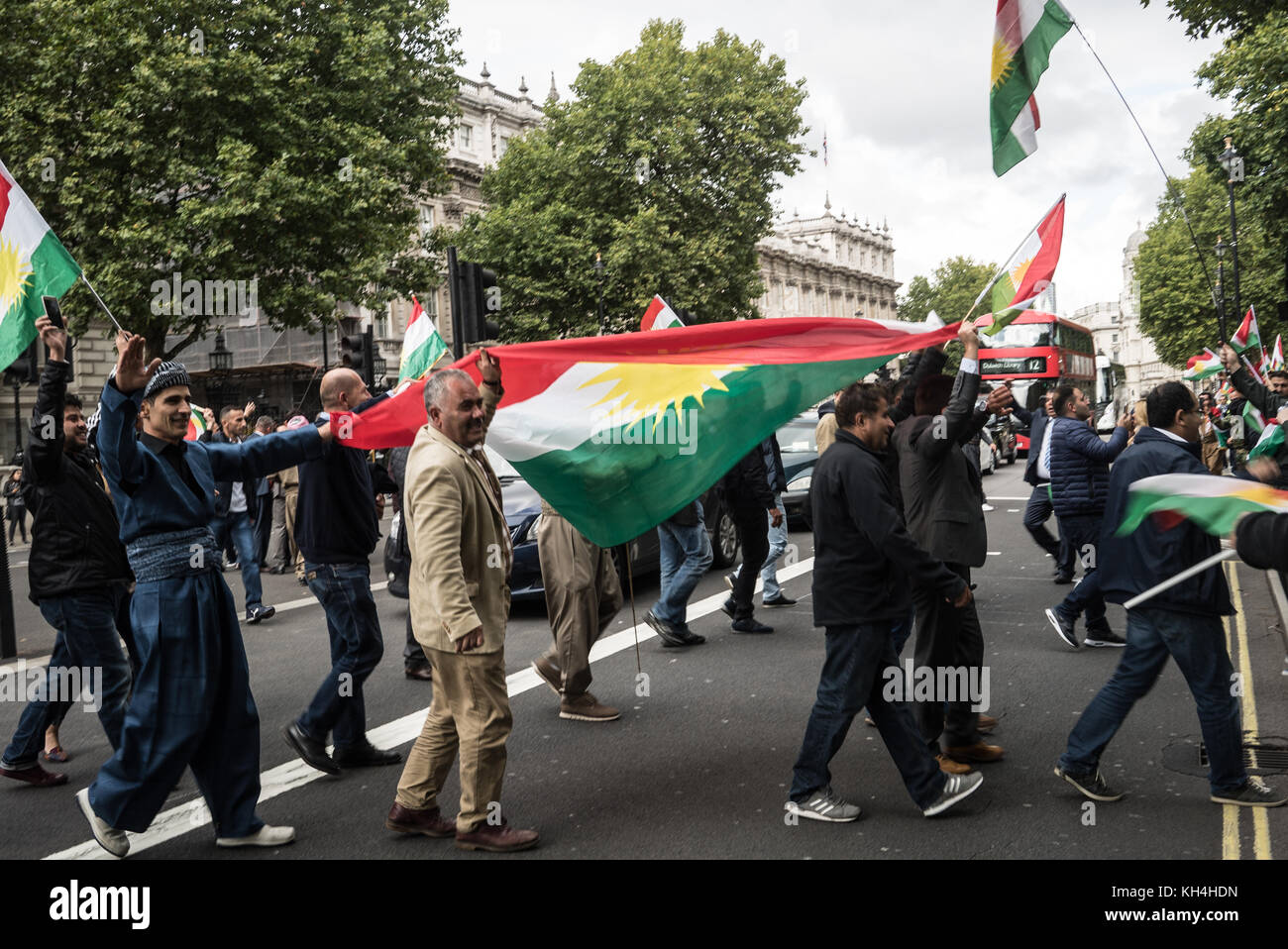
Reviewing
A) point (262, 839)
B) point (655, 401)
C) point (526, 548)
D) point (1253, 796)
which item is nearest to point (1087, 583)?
point (1253, 796)

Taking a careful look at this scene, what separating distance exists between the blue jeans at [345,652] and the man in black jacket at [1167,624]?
10.5 feet

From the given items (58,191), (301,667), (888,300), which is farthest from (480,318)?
(888,300)

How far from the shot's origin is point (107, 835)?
425 centimetres

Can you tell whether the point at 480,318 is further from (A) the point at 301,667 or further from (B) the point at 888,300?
(B) the point at 888,300

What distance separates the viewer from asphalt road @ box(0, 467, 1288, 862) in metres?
4.33

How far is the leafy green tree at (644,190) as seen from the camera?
3525 cm

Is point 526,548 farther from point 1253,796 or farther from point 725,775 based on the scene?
point 1253,796

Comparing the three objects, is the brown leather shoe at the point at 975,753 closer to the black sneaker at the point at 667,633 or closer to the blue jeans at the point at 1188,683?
the blue jeans at the point at 1188,683

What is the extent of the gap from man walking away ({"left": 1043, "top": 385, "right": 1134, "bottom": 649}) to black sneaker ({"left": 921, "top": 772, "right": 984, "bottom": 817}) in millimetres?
3460

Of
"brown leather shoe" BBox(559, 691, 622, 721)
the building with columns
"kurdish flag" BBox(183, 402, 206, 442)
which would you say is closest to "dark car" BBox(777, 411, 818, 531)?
"kurdish flag" BBox(183, 402, 206, 442)

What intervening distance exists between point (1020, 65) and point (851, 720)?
13.1 feet

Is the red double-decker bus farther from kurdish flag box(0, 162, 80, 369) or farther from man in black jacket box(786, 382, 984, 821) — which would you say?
kurdish flag box(0, 162, 80, 369)

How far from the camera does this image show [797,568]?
11.5m

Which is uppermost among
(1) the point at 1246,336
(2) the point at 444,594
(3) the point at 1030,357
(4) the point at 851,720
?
(3) the point at 1030,357
